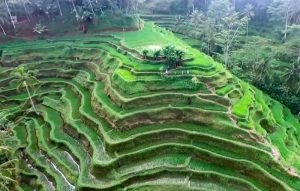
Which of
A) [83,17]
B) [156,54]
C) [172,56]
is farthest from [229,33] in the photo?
[83,17]

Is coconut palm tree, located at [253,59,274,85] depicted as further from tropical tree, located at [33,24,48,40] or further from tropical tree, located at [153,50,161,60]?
tropical tree, located at [33,24,48,40]

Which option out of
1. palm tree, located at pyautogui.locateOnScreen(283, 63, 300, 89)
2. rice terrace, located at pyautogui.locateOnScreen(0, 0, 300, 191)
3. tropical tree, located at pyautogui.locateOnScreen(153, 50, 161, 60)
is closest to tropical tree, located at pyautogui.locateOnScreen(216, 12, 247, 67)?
rice terrace, located at pyautogui.locateOnScreen(0, 0, 300, 191)

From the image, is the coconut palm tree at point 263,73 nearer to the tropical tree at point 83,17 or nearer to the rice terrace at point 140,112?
the rice terrace at point 140,112

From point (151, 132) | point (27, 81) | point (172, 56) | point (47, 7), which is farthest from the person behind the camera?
point (47, 7)

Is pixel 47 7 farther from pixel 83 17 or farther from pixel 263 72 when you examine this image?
pixel 263 72

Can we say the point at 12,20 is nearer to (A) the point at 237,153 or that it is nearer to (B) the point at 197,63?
(B) the point at 197,63
